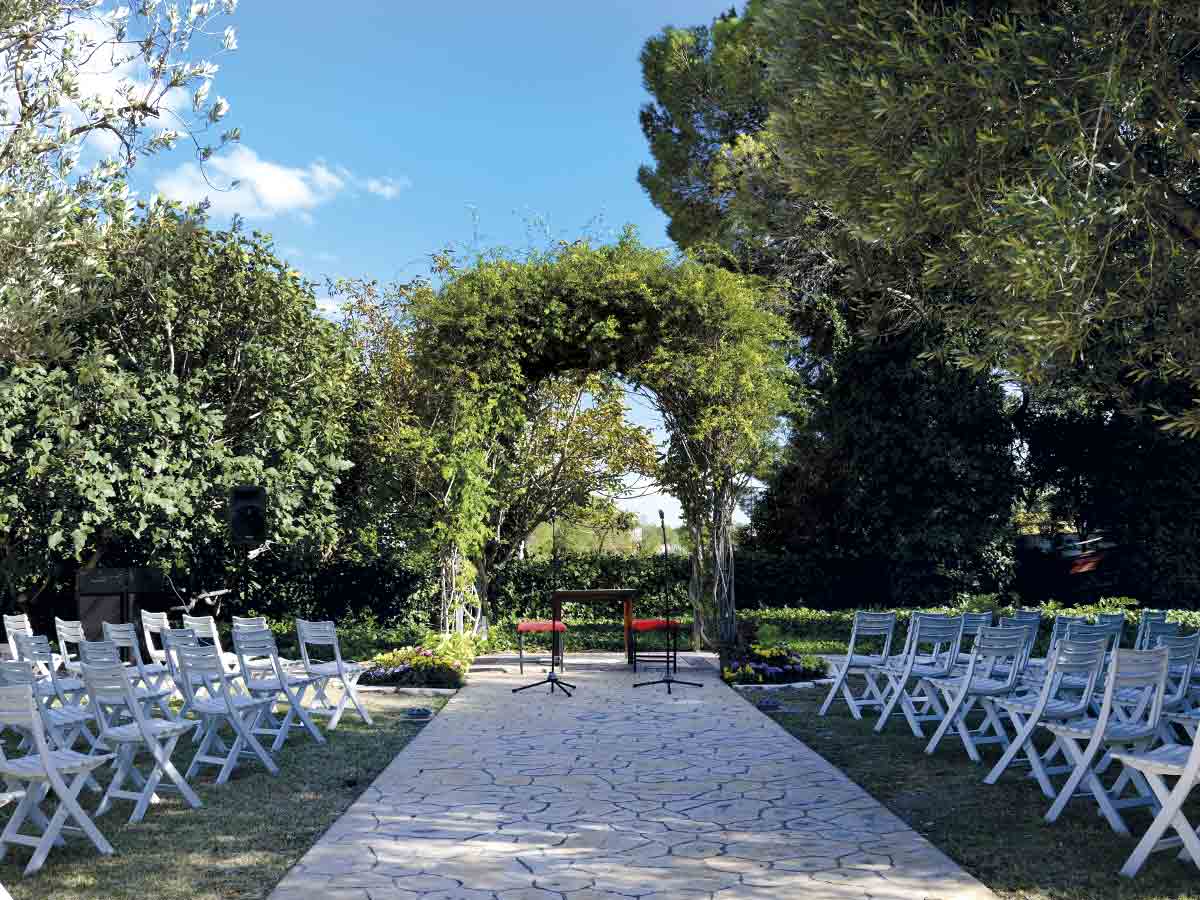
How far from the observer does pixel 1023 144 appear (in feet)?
18.0

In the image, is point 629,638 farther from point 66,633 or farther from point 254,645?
point 66,633

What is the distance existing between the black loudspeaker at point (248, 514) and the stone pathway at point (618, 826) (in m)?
4.52

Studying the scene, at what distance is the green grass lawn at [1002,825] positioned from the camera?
4.04m

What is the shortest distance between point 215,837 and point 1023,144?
558cm

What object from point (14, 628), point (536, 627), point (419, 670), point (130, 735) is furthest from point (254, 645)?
point (536, 627)

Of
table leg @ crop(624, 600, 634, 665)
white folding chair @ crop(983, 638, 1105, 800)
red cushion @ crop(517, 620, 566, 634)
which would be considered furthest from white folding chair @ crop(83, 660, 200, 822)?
table leg @ crop(624, 600, 634, 665)

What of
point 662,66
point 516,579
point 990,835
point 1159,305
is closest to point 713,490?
point 516,579

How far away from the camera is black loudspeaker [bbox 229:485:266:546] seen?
460 inches

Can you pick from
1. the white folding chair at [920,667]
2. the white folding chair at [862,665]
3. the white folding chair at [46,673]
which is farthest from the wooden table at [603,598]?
the white folding chair at [46,673]

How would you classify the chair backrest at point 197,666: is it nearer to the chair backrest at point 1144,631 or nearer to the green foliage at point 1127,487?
the chair backrest at point 1144,631

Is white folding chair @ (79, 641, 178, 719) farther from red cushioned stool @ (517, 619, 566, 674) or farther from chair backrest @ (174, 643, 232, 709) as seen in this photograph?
red cushioned stool @ (517, 619, 566, 674)

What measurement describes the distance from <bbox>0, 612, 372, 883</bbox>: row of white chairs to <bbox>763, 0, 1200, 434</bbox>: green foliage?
5033 millimetres

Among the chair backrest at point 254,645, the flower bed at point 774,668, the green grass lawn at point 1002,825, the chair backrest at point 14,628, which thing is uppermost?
the chair backrest at point 14,628

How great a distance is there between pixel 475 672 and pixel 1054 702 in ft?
25.2
